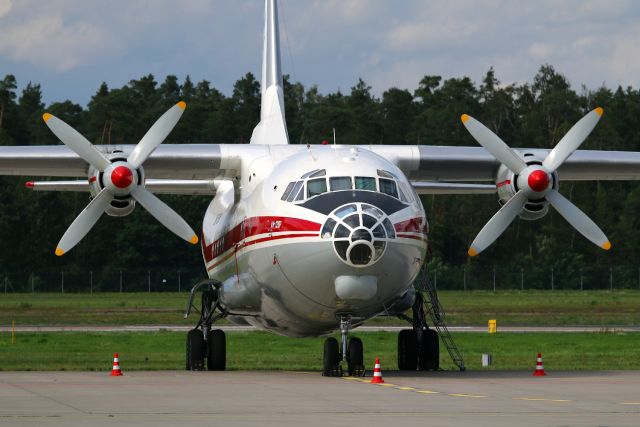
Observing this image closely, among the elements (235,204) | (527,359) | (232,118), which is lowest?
(527,359)

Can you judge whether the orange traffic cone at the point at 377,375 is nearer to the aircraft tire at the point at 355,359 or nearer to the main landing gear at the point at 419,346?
the aircraft tire at the point at 355,359

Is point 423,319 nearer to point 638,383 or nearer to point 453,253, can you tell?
point 638,383

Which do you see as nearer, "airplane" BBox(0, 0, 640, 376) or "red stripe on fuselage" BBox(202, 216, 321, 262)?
"airplane" BBox(0, 0, 640, 376)

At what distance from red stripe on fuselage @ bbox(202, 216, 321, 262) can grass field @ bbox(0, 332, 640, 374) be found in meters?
3.38

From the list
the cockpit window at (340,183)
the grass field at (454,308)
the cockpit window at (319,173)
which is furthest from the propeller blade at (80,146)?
the grass field at (454,308)

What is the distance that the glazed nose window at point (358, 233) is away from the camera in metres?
20.1

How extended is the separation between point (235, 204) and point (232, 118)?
81848 mm

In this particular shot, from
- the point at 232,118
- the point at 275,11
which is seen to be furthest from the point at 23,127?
the point at 275,11

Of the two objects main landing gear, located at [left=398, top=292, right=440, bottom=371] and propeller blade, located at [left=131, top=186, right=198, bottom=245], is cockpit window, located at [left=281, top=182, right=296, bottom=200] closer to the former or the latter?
propeller blade, located at [left=131, top=186, right=198, bottom=245]

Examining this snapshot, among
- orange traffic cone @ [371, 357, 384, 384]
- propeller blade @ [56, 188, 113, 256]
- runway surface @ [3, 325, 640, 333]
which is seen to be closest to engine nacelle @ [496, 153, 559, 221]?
orange traffic cone @ [371, 357, 384, 384]

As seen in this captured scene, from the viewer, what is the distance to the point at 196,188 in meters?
29.6

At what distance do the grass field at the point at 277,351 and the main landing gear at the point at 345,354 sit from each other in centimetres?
588

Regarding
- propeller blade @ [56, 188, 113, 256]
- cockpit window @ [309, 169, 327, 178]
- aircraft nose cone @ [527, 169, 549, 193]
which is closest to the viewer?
cockpit window @ [309, 169, 327, 178]

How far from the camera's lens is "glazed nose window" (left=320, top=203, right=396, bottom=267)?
20141 millimetres
